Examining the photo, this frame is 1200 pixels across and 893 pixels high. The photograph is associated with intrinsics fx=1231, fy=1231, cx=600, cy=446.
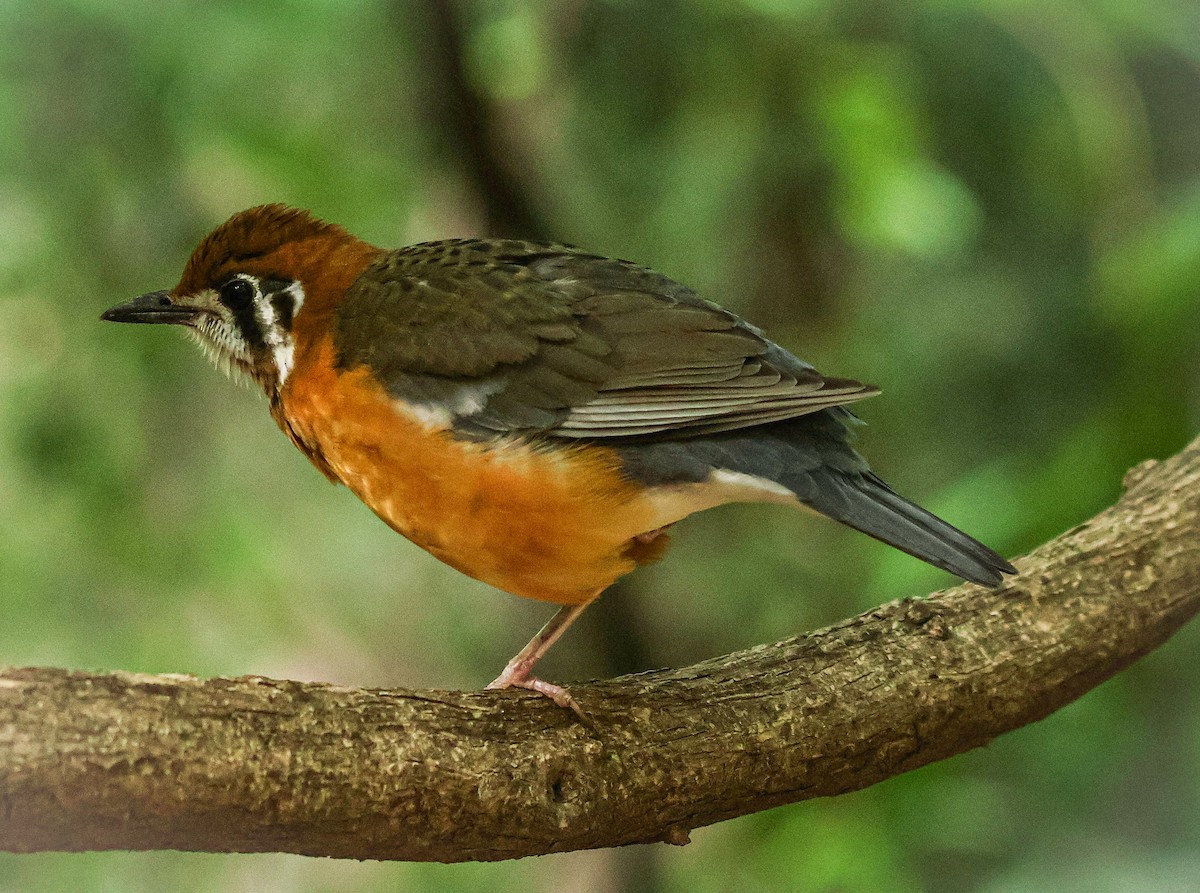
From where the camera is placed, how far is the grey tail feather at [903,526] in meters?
2.56

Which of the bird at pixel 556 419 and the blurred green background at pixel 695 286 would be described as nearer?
the bird at pixel 556 419

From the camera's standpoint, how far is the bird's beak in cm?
319

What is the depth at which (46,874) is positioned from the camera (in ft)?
13.1

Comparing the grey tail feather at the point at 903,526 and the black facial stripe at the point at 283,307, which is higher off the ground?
the black facial stripe at the point at 283,307

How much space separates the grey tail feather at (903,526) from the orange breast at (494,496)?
408mm

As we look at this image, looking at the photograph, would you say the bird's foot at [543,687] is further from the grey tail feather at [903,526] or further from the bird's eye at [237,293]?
the bird's eye at [237,293]

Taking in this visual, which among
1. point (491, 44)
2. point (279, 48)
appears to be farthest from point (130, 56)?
point (491, 44)

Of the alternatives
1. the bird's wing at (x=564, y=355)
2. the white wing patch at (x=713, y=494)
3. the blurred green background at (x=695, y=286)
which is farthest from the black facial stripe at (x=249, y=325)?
the white wing patch at (x=713, y=494)

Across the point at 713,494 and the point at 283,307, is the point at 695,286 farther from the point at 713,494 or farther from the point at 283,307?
the point at 713,494

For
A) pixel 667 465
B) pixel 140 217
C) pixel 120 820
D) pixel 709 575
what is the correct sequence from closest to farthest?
pixel 120 820
pixel 667 465
pixel 140 217
pixel 709 575

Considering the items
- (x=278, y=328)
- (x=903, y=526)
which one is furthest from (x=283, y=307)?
(x=903, y=526)

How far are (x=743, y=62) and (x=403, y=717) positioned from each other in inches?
110

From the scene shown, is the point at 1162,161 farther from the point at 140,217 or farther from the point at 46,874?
the point at 46,874

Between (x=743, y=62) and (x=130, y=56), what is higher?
(x=743, y=62)
